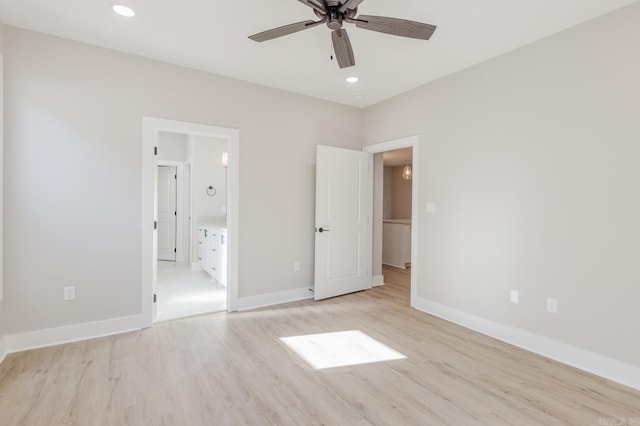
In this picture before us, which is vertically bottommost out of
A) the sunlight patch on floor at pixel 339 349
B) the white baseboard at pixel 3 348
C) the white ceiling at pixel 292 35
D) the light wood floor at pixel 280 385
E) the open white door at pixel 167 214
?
the light wood floor at pixel 280 385

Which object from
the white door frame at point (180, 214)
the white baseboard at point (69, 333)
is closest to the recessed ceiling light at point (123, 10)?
the white baseboard at point (69, 333)

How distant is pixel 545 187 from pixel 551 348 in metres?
1.39

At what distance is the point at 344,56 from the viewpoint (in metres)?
2.47

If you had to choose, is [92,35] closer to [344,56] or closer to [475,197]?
[344,56]

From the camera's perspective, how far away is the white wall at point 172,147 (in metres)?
6.51

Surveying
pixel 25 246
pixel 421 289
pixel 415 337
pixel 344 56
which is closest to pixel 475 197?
pixel 421 289

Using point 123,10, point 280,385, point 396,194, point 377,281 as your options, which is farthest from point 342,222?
point 396,194

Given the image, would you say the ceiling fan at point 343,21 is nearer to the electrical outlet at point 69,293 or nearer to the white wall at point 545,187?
the white wall at point 545,187

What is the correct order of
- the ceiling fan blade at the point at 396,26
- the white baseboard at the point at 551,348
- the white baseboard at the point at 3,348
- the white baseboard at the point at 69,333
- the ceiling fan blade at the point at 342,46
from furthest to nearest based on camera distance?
the white baseboard at the point at 69,333 < the white baseboard at the point at 3,348 < the white baseboard at the point at 551,348 < the ceiling fan blade at the point at 342,46 < the ceiling fan blade at the point at 396,26

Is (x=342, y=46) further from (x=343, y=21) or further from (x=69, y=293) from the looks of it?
(x=69, y=293)

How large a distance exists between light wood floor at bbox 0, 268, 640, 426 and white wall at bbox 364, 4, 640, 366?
496mm

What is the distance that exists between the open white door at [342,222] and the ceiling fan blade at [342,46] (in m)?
1.67

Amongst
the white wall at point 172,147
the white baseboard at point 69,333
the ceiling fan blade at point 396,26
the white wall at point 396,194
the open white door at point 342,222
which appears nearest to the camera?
the ceiling fan blade at point 396,26

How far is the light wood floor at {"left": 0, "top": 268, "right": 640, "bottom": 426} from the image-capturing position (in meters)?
1.93
